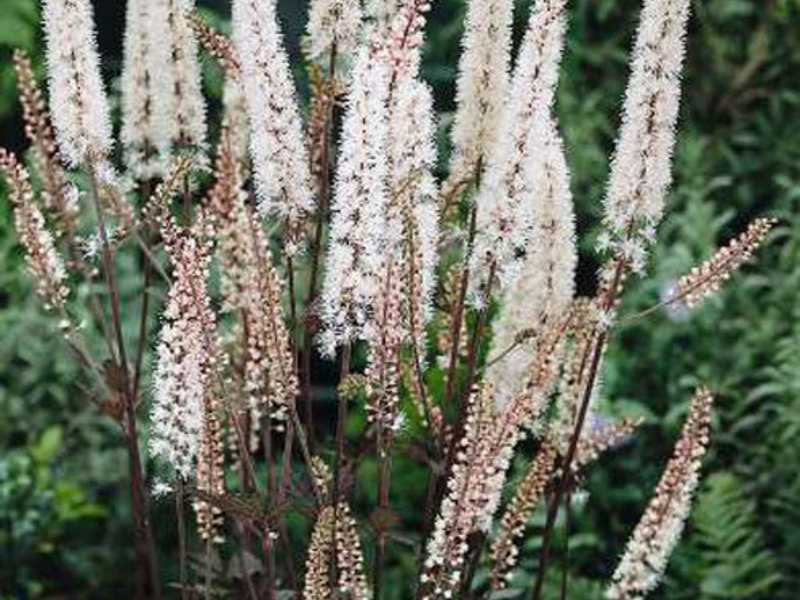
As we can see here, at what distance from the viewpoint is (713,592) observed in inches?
190

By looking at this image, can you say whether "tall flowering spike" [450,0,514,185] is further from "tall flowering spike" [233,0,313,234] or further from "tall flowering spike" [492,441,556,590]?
"tall flowering spike" [492,441,556,590]

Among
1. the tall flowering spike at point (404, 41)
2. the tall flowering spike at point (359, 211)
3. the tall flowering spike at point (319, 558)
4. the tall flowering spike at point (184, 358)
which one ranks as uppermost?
the tall flowering spike at point (404, 41)

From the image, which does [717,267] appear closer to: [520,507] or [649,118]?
[649,118]

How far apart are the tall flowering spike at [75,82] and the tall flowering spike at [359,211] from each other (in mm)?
611

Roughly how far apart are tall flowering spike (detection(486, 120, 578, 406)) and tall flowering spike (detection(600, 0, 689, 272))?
15 centimetres

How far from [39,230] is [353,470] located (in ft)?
3.64

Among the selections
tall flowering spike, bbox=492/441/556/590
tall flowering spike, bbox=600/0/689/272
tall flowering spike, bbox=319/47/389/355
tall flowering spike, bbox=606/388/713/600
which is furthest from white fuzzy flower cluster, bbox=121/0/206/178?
tall flowering spike, bbox=606/388/713/600

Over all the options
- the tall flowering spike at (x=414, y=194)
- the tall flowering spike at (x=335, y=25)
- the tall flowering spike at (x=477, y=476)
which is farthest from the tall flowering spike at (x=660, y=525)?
the tall flowering spike at (x=335, y=25)

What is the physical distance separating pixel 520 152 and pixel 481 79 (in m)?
0.28

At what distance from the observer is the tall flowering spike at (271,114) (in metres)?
2.79

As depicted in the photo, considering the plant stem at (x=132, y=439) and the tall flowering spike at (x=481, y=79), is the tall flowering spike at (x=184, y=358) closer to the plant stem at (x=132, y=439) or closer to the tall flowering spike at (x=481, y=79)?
the plant stem at (x=132, y=439)

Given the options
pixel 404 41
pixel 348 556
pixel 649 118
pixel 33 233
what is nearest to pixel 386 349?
pixel 348 556

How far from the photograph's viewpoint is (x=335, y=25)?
3146 mm

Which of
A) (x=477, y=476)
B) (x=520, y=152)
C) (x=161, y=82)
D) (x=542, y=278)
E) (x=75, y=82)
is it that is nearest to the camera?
(x=477, y=476)
